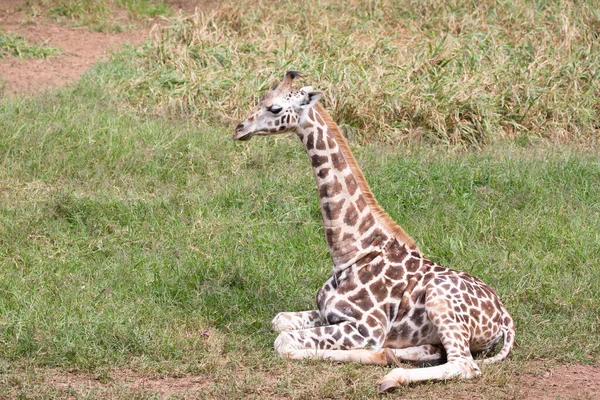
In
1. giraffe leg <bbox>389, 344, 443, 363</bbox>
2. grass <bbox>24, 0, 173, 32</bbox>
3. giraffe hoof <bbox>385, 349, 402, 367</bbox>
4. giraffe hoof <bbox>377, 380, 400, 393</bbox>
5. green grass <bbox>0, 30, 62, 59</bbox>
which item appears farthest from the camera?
grass <bbox>24, 0, 173, 32</bbox>

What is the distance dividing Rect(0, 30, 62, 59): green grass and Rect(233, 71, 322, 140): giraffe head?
23.5ft

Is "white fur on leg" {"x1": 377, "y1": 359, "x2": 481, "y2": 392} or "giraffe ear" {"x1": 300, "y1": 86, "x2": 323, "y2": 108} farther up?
"giraffe ear" {"x1": 300, "y1": 86, "x2": 323, "y2": 108}

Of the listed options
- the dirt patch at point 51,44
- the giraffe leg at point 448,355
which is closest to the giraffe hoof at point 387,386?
the giraffe leg at point 448,355

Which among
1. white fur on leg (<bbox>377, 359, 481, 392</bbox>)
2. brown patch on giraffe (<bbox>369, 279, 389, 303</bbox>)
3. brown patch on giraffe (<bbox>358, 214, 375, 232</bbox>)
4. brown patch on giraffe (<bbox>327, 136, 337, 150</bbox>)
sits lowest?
white fur on leg (<bbox>377, 359, 481, 392</bbox>)

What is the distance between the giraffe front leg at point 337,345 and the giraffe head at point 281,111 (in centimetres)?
145

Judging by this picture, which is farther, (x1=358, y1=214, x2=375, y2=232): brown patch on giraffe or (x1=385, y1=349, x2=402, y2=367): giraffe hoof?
(x1=358, y1=214, x2=375, y2=232): brown patch on giraffe

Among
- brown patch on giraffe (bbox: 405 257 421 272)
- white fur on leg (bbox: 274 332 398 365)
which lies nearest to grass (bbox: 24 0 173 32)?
brown patch on giraffe (bbox: 405 257 421 272)

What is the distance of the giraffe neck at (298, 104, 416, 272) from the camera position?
6.92 m

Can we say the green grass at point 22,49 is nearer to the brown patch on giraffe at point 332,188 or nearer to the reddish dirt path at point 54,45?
the reddish dirt path at point 54,45

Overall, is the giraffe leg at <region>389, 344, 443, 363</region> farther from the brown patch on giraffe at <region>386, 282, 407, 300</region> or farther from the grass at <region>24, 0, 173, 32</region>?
the grass at <region>24, 0, 173, 32</region>

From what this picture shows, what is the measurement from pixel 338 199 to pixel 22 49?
7.85 metres

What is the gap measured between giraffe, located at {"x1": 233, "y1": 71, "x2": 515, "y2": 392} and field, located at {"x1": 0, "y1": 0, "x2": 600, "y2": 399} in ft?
0.68

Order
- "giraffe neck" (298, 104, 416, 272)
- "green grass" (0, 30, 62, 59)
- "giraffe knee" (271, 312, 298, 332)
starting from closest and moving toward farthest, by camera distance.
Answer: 1. "giraffe neck" (298, 104, 416, 272)
2. "giraffe knee" (271, 312, 298, 332)
3. "green grass" (0, 30, 62, 59)

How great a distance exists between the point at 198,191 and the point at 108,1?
6.49 m
